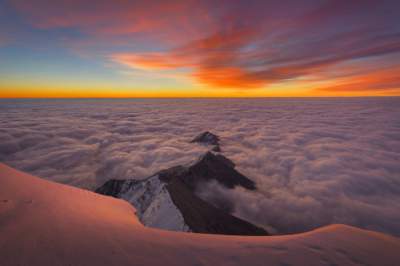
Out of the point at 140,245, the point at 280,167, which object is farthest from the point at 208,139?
the point at 140,245

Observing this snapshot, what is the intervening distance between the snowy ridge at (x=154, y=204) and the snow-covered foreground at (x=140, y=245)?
3.29 meters

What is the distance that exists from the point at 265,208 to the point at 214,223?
30.6ft

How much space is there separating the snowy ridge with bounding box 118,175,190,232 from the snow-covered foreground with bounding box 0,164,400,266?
3295 mm

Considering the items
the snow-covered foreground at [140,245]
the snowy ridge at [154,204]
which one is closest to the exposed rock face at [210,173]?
the snowy ridge at [154,204]

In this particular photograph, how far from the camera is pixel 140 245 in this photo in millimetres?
2436

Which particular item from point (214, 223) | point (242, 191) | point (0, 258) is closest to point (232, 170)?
point (242, 191)

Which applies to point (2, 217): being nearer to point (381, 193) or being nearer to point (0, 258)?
point (0, 258)

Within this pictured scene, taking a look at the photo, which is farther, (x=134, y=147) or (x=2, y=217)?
(x=134, y=147)

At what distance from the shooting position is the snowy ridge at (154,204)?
616 centimetres

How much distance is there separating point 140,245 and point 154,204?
5115 mm

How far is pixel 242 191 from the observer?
15.3 m

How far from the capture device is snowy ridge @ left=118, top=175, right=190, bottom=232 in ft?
20.2

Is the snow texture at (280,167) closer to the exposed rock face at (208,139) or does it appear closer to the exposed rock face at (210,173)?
the exposed rock face at (210,173)

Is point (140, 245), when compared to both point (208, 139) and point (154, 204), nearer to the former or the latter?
point (154, 204)
